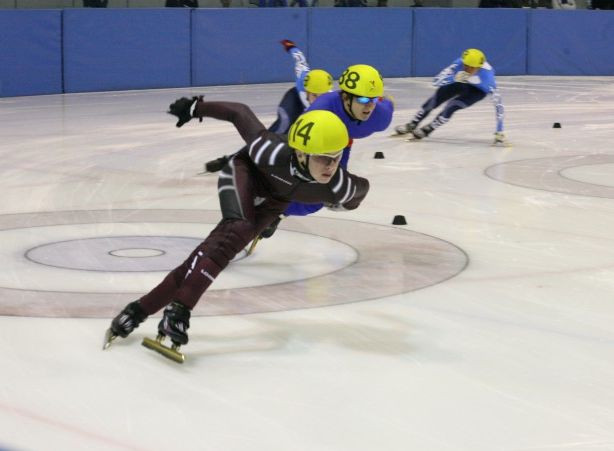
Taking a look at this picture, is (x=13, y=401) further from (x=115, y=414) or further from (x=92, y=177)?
(x=92, y=177)

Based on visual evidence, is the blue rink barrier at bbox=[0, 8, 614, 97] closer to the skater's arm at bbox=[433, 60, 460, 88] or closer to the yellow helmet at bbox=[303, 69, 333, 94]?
the skater's arm at bbox=[433, 60, 460, 88]

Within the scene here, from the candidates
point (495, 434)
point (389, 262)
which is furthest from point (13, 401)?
point (389, 262)

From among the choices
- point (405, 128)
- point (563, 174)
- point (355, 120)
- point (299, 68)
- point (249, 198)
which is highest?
point (299, 68)

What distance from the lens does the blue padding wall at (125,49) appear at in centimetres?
1933

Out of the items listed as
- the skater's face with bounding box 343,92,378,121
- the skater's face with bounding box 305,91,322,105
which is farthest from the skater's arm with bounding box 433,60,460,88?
the skater's face with bounding box 343,92,378,121

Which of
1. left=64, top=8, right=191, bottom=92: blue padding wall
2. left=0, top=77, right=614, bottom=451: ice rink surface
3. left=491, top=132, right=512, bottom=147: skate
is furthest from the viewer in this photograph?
left=64, top=8, right=191, bottom=92: blue padding wall

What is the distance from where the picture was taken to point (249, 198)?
543 cm

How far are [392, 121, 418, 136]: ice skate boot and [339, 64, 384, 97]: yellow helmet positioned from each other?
7805 mm

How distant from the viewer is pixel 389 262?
7438mm

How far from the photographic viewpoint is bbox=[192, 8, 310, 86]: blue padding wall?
21.2 m

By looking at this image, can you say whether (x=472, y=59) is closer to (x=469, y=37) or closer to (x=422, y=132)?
(x=422, y=132)

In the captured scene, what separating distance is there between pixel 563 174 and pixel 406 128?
3.24 metres

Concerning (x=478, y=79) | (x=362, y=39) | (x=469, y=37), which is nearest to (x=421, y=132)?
(x=478, y=79)

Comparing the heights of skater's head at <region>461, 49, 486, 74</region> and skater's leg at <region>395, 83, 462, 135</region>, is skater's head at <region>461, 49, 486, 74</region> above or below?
above
